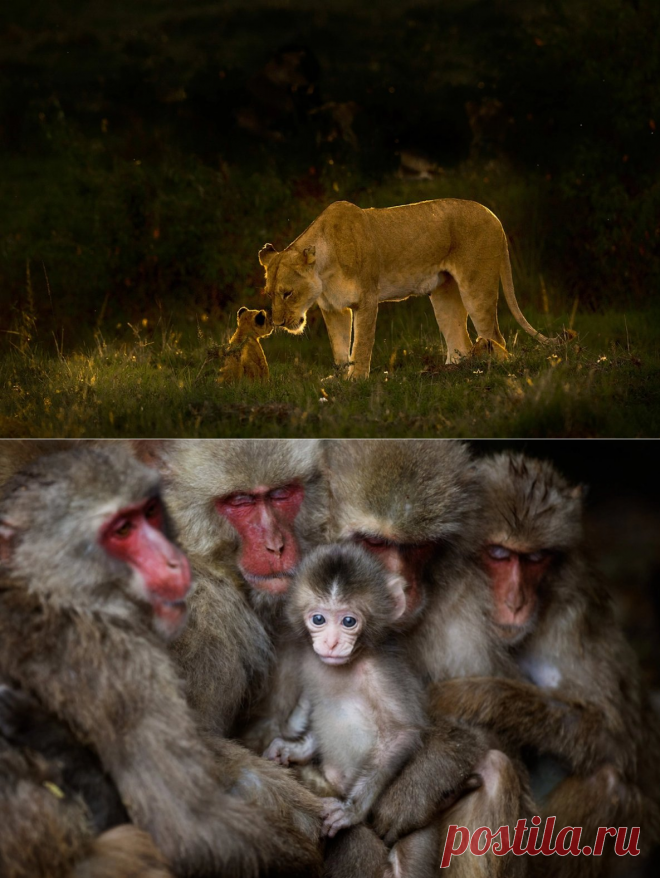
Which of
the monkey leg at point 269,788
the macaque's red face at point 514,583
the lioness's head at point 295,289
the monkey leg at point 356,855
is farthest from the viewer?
the lioness's head at point 295,289

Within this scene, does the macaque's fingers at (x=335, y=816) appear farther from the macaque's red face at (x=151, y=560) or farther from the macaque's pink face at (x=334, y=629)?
the macaque's red face at (x=151, y=560)

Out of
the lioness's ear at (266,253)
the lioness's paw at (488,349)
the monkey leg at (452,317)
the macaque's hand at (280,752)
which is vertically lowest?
the macaque's hand at (280,752)

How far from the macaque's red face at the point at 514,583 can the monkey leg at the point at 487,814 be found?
400 mm

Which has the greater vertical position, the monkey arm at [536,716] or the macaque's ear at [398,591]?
the macaque's ear at [398,591]

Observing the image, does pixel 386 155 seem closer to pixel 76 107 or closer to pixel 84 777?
pixel 76 107

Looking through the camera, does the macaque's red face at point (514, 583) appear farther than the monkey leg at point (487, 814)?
Yes

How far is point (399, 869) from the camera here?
8.80 feet

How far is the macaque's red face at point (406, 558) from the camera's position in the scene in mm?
2878

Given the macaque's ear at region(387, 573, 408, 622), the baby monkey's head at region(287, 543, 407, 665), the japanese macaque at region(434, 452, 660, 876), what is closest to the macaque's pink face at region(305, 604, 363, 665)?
the baby monkey's head at region(287, 543, 407, 665)

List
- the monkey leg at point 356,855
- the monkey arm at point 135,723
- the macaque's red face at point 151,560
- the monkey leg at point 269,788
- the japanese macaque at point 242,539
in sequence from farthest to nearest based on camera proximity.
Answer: the japanese macaque at point 242,539 < the monkey leg at point 356,855 < the monkey leg at point 269,788 < the macaque's red face at point 151,560 < the monkey arm at point 135,723

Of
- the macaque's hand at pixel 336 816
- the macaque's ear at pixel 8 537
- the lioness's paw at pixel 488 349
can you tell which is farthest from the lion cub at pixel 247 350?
the macaque's hand at pixel 336 816

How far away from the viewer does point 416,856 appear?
8.82 feet

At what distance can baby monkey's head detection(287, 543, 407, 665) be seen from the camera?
2.77 m

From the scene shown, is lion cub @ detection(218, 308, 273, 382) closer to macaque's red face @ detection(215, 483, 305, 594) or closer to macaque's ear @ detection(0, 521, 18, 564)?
macaque's red face @ detection(215, 483, 305, 594)
